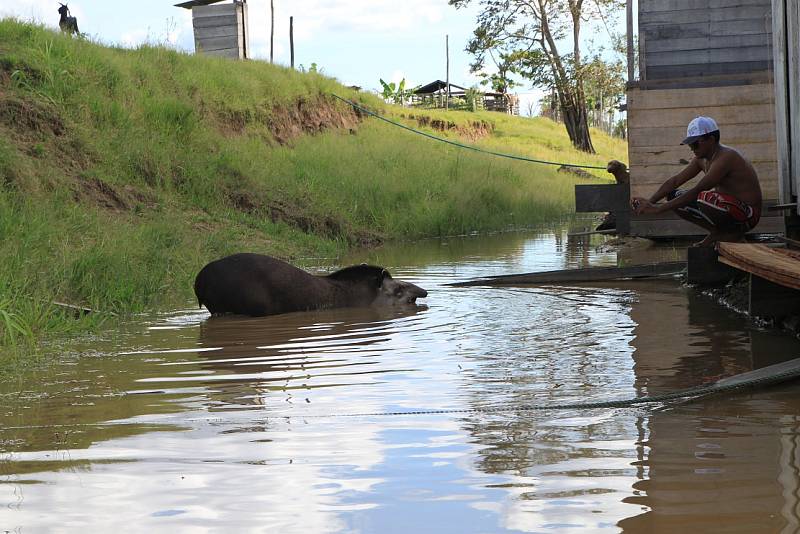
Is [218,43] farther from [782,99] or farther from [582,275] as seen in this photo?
[782,99]

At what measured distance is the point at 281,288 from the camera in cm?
1012

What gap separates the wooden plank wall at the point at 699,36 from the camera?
15.3 meters

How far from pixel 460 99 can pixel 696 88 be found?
44.0 m

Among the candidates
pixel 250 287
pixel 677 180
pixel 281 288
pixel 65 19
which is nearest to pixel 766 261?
pixel 677 180

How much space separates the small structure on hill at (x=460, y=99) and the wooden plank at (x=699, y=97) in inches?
1519

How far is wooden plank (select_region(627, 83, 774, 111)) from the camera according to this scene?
576 inches

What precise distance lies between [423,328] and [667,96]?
24.8 feet

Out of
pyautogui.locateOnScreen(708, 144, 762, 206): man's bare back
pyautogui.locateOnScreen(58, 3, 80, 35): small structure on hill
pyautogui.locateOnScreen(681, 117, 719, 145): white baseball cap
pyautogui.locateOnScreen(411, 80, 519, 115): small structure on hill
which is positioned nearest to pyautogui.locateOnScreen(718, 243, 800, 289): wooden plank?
pyautogui.locateOnScreen(708, 144, 762, 206): man's bare back

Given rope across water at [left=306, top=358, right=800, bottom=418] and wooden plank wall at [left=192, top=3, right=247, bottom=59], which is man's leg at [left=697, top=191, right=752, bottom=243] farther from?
wooden plank wall at [left=192, top=3, right=247, bottom=59]

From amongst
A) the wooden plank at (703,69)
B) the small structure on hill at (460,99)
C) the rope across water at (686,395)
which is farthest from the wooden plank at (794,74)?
the small structure on hill at (460,99)

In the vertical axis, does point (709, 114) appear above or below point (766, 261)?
above

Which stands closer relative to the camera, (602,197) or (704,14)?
(704,14)

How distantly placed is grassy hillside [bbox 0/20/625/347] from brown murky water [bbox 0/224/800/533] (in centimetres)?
196

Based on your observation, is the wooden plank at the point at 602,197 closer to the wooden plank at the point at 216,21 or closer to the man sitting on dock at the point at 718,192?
the man sitting on dock at the point at 718,192
